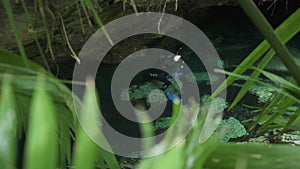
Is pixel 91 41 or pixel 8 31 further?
pixel 91 41

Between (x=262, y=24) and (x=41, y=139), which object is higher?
(x=262, y=24)

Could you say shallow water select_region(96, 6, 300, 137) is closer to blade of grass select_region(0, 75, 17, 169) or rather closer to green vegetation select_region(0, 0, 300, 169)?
green vegetation select_region(0, 0, 300, 169)

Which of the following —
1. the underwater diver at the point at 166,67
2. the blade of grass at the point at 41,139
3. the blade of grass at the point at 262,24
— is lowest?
the blade of grass at the point at 41,139

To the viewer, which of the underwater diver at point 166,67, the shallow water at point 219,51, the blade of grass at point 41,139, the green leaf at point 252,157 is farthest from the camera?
the underwater diver at point 166,67

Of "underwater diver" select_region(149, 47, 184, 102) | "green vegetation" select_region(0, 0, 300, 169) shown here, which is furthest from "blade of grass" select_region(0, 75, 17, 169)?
"underwater diver" select_region(149, 47, 184, 102)

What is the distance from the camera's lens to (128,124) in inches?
81.0

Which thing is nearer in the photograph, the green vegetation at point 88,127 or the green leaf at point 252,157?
the green vegetation at point 88,127

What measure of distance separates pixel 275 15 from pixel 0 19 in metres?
1.86

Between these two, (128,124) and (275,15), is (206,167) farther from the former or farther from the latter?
(275,15)

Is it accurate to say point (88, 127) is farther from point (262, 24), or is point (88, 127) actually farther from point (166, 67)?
point (166, 67)

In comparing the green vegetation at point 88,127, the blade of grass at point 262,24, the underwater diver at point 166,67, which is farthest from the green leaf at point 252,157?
the underwater diver at point 166,67

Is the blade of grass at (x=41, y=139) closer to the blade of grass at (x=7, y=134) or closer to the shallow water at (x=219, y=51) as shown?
the blade of grass at (x=7, y=134)

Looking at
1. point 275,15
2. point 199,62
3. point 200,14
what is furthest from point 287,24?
point 275,15

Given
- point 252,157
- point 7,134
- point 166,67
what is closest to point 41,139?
point 7,134
